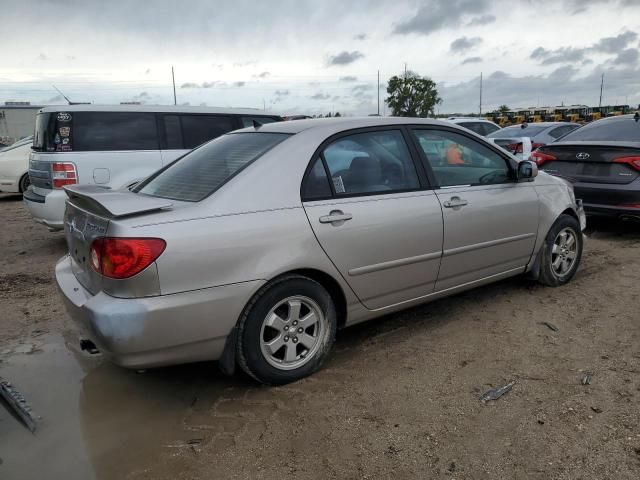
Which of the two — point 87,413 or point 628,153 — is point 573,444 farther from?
point 628,153

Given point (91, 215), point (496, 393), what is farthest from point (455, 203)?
point (91, 215)

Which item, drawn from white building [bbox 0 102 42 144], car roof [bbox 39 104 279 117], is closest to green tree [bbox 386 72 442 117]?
white building [bbox 0 102 42 144]

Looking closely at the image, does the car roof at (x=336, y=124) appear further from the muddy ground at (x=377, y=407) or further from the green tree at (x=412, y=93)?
the green tree at (x=412, y=93)

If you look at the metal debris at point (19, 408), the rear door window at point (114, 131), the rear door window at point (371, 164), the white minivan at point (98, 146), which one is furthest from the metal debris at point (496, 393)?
the rear door window at point (114, 131)

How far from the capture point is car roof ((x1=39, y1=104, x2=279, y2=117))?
6.55m

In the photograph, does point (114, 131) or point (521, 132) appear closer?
point (114, 131)

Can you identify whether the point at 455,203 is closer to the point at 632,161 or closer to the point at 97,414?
the point at 97,414

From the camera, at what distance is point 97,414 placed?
3004 millimetres

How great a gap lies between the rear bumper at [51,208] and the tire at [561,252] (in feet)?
16.9

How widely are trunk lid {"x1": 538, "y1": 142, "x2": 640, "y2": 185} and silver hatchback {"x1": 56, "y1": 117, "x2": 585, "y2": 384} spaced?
2.51m

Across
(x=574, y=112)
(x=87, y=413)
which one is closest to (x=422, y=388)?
(x=87, y=413)

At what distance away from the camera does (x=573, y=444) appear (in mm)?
2578

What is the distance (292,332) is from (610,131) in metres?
5.71

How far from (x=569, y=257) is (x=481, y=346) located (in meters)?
1.78
